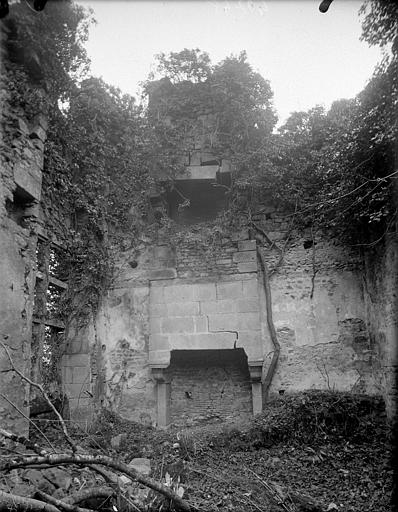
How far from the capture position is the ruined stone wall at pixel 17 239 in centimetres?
452

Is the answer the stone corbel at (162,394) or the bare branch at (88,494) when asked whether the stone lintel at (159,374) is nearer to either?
the stone corbel at (162,394)

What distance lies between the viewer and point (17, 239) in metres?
4.93

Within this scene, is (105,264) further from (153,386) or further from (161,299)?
(153,386)

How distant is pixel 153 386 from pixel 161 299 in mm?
1556

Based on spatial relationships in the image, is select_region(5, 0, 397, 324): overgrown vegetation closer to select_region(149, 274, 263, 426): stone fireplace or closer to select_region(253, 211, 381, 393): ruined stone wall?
select_region(253, 211, 381, 393): ruined stone wall

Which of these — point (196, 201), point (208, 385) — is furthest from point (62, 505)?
point (196, 201)

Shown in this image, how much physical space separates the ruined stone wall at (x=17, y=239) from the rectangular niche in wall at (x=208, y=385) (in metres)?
3.14

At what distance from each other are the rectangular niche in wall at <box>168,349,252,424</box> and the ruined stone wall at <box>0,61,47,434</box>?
3.14 metres

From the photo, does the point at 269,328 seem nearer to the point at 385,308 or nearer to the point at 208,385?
the point at 208,385

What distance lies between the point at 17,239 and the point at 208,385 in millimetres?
4220

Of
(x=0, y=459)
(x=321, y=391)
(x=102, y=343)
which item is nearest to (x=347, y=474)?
(x=321, y=391)

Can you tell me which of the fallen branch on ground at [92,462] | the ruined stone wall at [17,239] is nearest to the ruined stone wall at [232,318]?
the ruined stone wall at [17,239]

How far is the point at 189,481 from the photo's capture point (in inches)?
169

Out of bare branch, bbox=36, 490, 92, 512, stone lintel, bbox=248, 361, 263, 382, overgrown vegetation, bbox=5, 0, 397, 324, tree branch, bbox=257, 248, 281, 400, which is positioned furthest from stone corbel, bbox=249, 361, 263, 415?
bare branch, bbox=36, 490, 92, 512
